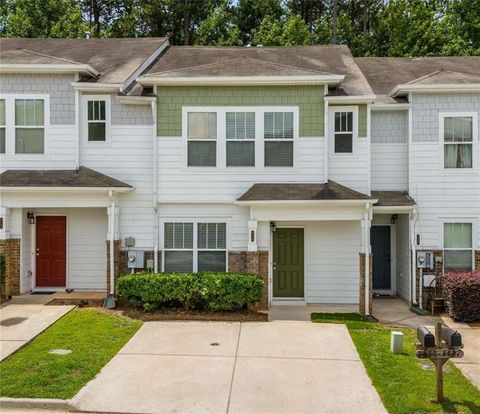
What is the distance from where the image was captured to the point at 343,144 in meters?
12.5

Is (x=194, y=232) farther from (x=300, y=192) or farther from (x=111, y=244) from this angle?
(x=300, y=192)

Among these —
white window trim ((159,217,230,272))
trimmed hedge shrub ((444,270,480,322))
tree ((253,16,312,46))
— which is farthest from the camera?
tree ((253,16,312,46))

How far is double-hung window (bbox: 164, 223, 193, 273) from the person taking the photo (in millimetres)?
12523

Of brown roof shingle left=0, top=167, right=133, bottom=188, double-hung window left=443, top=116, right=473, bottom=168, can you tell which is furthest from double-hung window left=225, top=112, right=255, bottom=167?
double-hung window left=443, top=116, right=473, bottom=168

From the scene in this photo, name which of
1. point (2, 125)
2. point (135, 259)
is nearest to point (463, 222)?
point (135, 259)

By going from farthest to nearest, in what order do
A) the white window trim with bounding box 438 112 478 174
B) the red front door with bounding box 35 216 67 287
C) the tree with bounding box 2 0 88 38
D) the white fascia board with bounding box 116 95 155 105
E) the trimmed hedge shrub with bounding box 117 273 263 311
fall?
the tree with bounding box 2 0 88 38
the red front door with bounding box 35 216 67 287
the white window trim with bounding box 438 112 478 174
the white fascia board with bounding box 116 95 155 105
the trimmed hedge shrub with bounding box 117 273 263 311

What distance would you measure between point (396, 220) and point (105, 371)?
999cm

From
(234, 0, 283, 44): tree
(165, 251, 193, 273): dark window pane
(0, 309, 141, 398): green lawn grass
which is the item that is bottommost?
(0, 309, 141, 398): green lawn grass

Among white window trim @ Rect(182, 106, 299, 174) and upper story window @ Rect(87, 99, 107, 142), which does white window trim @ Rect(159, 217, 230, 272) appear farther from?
upper story window @ Rect(87, 99, 107, 142)

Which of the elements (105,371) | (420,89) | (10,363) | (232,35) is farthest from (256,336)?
(232,35)

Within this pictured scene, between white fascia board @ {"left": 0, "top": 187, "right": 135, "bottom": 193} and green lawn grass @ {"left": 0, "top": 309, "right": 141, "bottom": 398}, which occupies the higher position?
white fascia board @ {"left": 0, "top": 187, "right": 135, "bottom": 193}

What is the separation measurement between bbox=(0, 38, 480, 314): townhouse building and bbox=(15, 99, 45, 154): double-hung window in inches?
1.1

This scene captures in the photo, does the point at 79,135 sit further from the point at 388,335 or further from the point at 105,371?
the point at 388,335

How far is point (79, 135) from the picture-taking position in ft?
40.8
